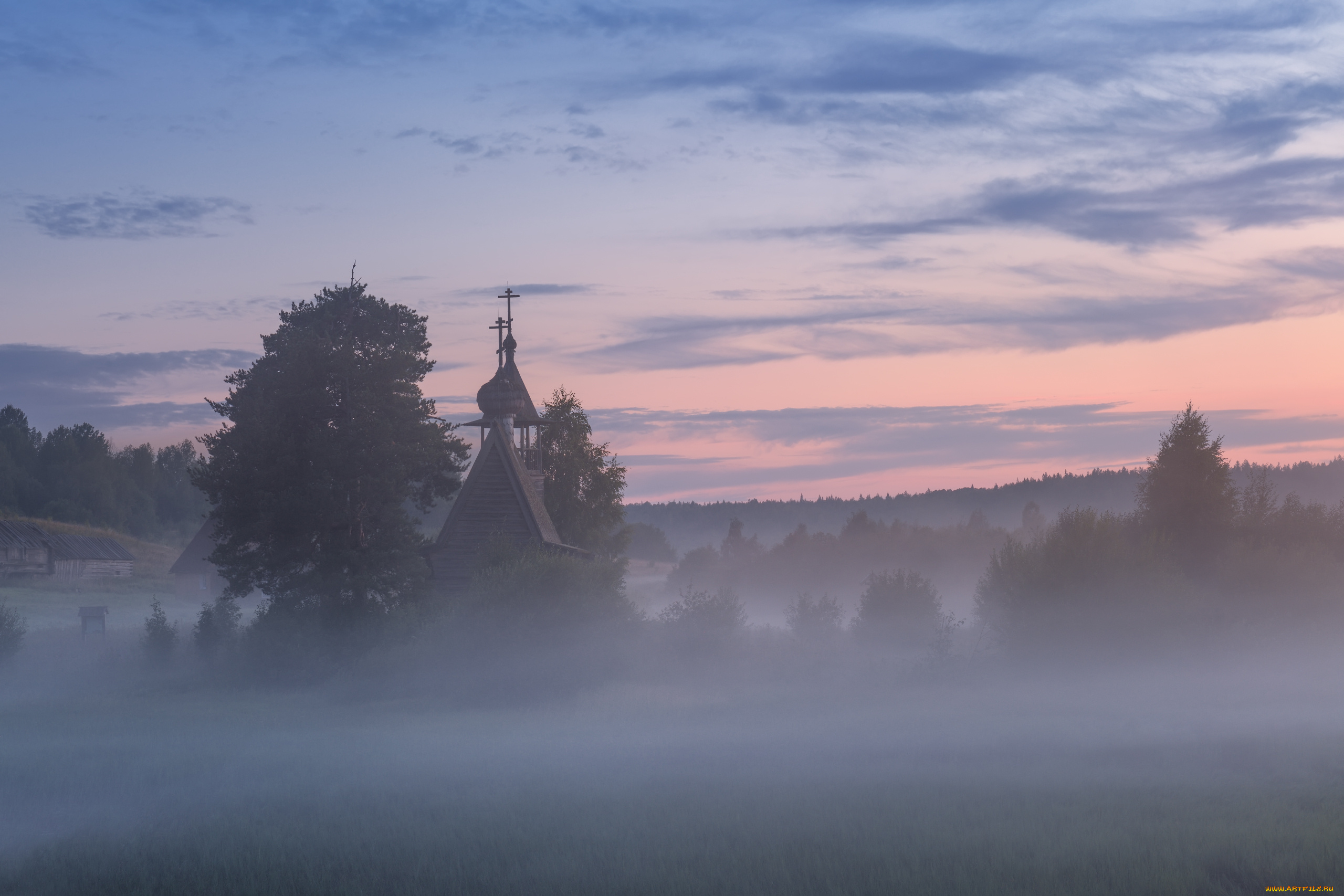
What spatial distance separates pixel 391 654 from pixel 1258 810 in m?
31.0

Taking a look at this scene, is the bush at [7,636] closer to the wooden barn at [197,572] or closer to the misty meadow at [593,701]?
the misty meadow at [593,701]

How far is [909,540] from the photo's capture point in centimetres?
17300

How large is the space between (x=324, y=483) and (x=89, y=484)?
381ft

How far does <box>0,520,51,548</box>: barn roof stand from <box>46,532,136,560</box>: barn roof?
0.69 m

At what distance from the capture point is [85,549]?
96562 millimetres

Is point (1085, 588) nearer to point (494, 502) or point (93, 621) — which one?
point (494, 502)

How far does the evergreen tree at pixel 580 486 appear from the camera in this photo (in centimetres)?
7562

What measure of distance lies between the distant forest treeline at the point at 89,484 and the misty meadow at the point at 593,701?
208 ft

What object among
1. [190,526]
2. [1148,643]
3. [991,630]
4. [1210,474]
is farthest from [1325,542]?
[190,526]

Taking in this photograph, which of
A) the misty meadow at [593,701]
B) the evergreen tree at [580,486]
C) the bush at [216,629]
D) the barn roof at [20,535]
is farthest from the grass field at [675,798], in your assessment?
the barn roof at [20,535]

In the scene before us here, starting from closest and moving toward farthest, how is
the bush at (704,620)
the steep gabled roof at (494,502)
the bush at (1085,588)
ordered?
the bush at (1085,588) → the bush at (704,620) → the steep gabled roof at (494,502)

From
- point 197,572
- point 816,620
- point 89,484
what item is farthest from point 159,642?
point 89,484

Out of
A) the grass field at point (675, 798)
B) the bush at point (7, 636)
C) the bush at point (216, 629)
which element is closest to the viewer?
the grass field at point (675, 798)

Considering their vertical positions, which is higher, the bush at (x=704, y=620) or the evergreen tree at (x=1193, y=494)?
the evergreen tree at (x=1193, y=494)
